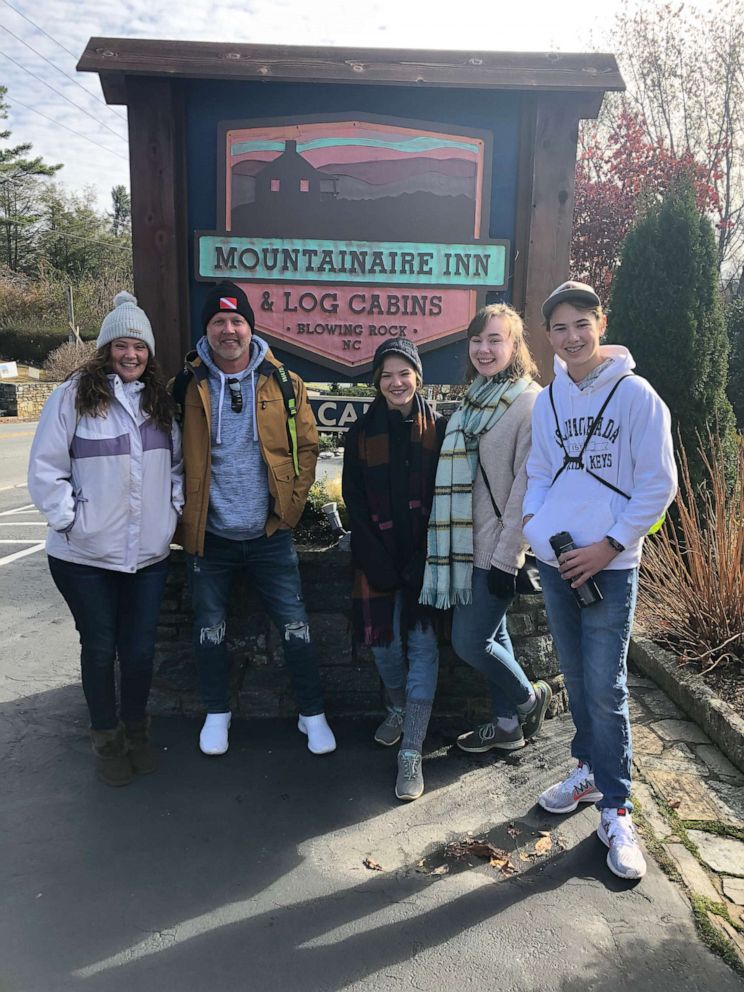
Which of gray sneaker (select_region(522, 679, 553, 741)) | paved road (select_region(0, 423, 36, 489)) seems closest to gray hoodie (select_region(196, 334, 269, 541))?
gray sneaker (select_region(522, 679, 553, 741))

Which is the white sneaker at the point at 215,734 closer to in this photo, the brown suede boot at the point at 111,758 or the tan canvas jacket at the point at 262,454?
the brown suede boot at the point at 111,758

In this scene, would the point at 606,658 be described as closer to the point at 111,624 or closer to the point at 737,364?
the point at 111,624

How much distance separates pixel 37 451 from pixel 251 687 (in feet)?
4.95

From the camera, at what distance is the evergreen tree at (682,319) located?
561cm

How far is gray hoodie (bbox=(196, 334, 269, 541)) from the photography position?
9.75 feet

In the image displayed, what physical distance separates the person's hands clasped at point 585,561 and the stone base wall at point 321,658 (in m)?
1.07

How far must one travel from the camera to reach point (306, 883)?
236 centimetres

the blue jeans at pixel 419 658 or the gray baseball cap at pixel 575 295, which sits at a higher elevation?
the gray baseball cap at pixel 575 295

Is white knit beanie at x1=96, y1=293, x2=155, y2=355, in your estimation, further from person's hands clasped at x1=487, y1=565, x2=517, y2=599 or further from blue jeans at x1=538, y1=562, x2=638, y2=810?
blue jeans at x1=538, y1=562, x2=638, y2=810

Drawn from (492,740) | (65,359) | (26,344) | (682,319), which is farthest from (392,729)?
(26,344)

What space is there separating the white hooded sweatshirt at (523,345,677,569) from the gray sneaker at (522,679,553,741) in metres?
0.95

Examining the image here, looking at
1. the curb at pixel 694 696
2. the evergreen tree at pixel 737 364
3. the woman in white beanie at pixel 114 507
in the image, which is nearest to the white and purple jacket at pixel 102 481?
the woman in white beanie at pixel 114 507

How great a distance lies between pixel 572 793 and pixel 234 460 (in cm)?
189

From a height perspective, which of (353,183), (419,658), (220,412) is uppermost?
(353,183)
